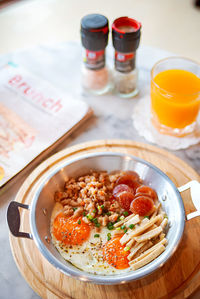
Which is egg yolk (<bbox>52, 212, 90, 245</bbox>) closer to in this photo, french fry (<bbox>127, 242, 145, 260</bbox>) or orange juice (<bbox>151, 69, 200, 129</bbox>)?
french fry (<bbox>127, 242, 145, 260</bbox>)

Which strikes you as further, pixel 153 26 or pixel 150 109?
pixel 153 26

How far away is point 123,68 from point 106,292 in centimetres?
112

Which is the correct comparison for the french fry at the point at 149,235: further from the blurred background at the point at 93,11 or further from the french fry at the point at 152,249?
the blurred background at the point at 93,11

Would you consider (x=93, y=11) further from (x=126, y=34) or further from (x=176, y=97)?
(x=176, y=97)

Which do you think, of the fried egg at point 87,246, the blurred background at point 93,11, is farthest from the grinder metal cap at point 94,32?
the blurred background at point 93,11

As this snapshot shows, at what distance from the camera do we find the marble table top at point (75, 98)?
125 centimetres

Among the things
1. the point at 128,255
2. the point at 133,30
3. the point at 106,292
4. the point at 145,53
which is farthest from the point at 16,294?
the point at 145,53

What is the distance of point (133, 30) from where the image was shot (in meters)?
1.68

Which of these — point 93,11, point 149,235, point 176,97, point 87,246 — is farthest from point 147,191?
point 93,11

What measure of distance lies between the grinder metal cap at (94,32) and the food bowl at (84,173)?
60cm

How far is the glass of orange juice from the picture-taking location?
1.56m

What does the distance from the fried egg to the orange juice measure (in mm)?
675

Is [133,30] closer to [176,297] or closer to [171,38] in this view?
[176,297]

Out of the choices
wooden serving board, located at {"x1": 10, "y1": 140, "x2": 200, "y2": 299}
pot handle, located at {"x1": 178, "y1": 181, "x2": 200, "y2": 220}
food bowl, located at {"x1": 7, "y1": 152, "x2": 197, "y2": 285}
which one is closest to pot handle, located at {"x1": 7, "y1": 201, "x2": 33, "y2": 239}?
food bowl, located at {"x1": 7, "y1": 152, "x2": 197, "y2": 285}
